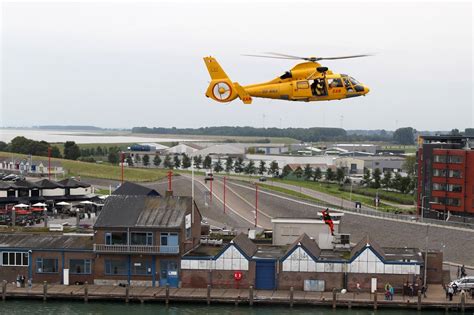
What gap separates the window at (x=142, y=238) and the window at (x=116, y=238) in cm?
48

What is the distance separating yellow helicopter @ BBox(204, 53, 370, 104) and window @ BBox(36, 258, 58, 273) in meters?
16.0

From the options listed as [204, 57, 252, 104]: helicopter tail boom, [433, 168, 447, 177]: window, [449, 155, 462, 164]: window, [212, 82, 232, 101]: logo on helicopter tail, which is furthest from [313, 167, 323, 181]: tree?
[212, 82, 232, 101]: logo on helicopter tail

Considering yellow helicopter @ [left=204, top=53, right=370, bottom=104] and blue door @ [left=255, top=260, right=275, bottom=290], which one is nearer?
yellow helicopter @ [left=204, top=53, right=370, bottom=104]

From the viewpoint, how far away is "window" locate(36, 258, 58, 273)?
5153 centimetres

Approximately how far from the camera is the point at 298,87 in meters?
42.6

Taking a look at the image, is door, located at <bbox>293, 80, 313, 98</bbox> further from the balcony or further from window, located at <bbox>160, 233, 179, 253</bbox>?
the balcony

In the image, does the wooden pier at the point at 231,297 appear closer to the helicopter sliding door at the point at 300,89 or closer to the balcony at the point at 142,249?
the balcony at the point at 142,249

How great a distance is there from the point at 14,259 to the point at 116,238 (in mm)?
6643

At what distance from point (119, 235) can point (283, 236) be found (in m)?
12.9

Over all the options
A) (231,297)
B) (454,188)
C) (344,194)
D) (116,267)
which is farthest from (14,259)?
Result: (344,194)

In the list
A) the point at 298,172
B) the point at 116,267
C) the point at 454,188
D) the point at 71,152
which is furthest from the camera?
the point at 71,152

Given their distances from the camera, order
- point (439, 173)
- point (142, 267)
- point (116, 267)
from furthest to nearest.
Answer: point (439, 173)
point (116, 267)
point (142, 267)

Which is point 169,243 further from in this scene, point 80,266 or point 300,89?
point 300,89

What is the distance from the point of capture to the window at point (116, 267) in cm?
5109
